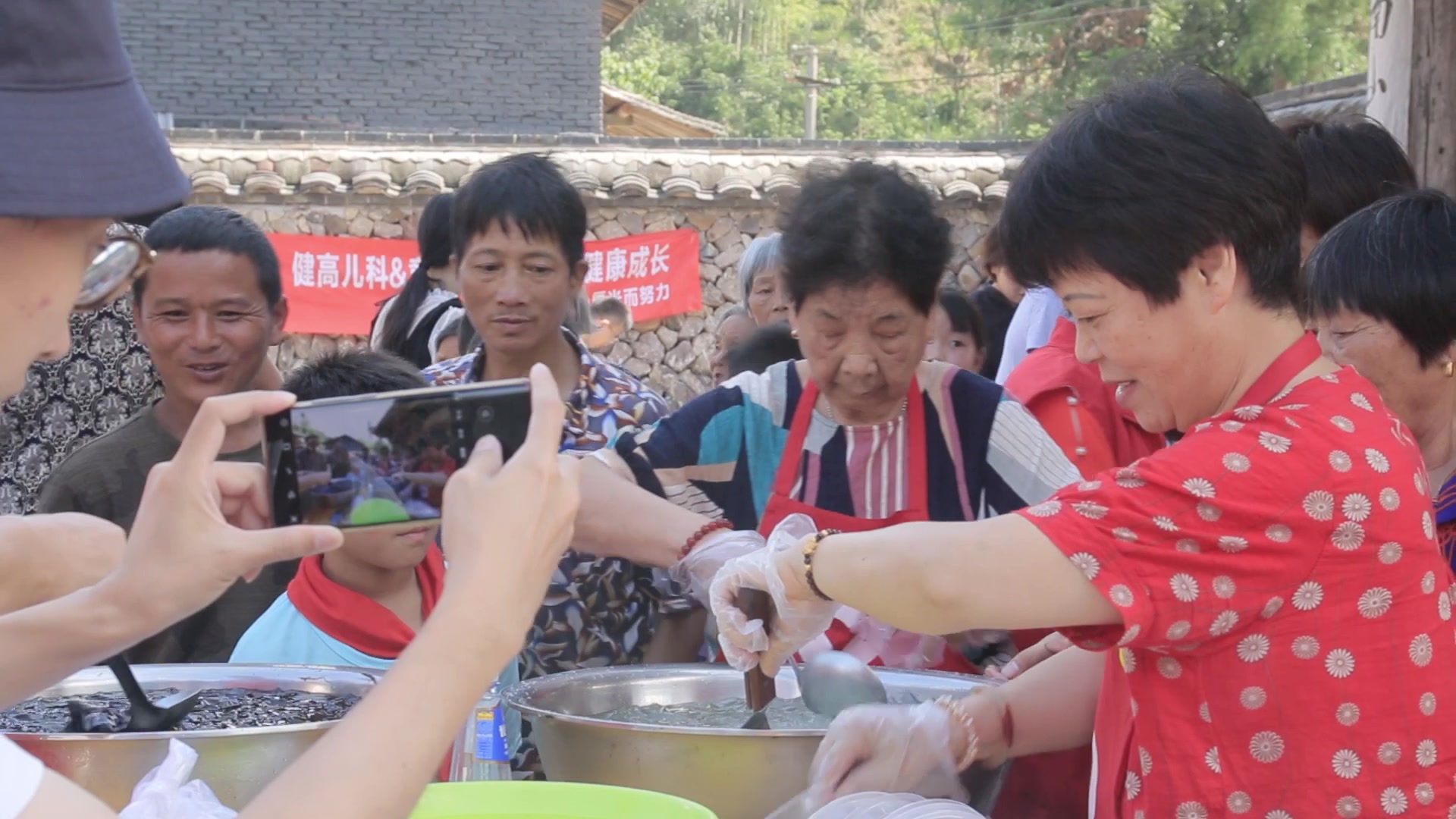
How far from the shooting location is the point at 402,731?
102cm

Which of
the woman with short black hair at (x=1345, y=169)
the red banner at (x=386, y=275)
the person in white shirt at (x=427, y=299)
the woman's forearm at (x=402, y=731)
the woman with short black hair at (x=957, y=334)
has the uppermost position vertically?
the woman with short black hair at (x=1345, y=169)

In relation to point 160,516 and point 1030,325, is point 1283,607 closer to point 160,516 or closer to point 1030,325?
point 160,516

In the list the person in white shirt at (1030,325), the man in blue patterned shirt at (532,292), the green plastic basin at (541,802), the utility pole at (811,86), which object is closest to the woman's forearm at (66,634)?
the green plastic basin at (541,802)

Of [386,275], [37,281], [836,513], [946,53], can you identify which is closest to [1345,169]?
[836,513]

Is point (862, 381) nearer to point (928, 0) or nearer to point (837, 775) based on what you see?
point (837, 775)

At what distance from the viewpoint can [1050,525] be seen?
1360 millimetres

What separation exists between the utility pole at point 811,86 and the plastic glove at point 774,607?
27.8 m

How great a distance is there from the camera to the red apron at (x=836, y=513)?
2.10 metres

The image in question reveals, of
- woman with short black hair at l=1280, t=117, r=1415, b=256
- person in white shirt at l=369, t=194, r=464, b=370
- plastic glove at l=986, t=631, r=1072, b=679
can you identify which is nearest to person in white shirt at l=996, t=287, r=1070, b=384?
woman with short black hair at l=1280, t=117, r=1415, b=256

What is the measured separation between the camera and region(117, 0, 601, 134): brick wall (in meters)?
16.7

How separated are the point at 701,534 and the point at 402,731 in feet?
3.17

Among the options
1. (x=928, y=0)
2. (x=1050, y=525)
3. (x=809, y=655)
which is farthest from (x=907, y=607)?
(x=928, y=0)

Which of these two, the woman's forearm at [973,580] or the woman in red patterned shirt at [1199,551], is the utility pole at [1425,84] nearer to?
the woman in red patterned shirt at [1199,551]

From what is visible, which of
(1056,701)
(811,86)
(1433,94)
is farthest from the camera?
(811,86)
